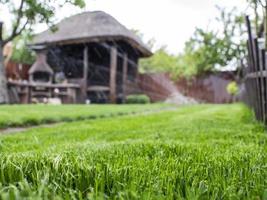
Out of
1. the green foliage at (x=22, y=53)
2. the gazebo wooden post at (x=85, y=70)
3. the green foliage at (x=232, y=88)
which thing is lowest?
the green foliage at (x=232, y=88)

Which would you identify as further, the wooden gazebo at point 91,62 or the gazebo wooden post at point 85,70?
the gazebo wooden post at point 85,70

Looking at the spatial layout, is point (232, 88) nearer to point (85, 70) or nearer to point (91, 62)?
point (91, 62)

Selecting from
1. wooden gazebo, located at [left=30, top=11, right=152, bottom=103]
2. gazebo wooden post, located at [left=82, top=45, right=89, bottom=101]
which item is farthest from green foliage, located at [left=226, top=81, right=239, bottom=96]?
gazebo wooden post, located at [left=82, top=45, right=89, bottom=101]

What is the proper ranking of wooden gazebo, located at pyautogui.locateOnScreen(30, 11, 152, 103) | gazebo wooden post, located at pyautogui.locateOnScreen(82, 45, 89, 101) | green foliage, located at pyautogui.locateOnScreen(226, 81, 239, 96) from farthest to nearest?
green foliage, located at pyautogui.locateOnScreen(226, 81, 239, 96) → gazebo wooden post, located at pyautogui.locateOnScreen(82, 45, 89, 101) → wooden gazebo, located at pyautogui.locateOnScreen(30, 11, 152, 103)

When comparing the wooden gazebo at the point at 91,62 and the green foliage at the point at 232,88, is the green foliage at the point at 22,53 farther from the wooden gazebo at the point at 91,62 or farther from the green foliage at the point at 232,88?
the green foliage at the point at 232,88

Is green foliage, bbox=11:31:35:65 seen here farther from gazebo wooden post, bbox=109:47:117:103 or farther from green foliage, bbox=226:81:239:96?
green foliage, bbox=226:81:239:96

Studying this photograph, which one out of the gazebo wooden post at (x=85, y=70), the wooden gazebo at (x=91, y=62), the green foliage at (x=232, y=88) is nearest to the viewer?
the wooden gazebo at (x=91, y=62)

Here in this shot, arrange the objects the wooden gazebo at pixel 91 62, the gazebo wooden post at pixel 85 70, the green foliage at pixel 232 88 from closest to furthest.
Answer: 1. the wooden gazebo at pixel 91 62
2. the gazebo wooden post at pixel 85 70
3. the green foliage at pixel 232 88

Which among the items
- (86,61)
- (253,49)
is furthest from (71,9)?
(86,61)

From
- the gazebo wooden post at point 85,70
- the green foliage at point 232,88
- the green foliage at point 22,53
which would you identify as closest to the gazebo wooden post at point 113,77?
the gazebo wooden post at point 85,70

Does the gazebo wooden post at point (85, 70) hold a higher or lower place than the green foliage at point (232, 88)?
higher

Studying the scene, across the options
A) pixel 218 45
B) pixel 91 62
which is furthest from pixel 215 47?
pixel 91 62

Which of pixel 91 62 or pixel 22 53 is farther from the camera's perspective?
pixel 91 62

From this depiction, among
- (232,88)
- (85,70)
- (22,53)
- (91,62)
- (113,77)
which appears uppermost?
(22,53)
